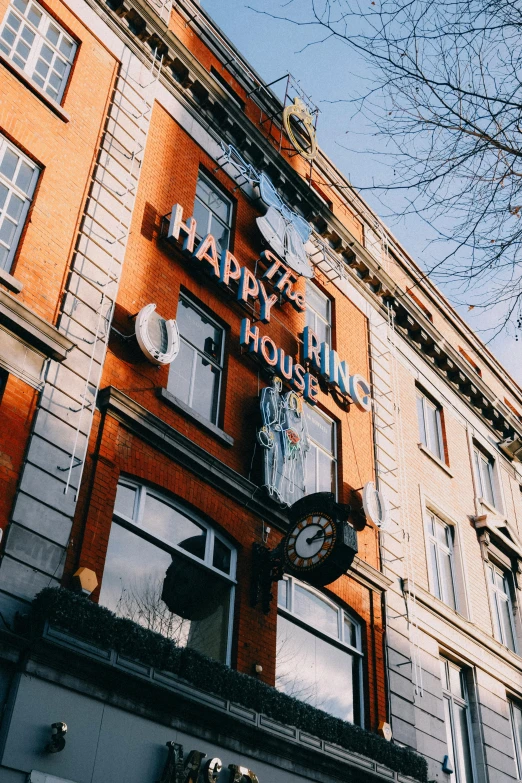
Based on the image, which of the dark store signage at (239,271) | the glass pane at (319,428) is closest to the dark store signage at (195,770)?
the glass pane at (319,428)

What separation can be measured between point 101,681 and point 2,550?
6.67ft

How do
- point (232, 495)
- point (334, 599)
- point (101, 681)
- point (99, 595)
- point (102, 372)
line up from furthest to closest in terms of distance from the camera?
point (334, 599) → point (232, 495) → point (102, 372) → point (99, 595) → point (101, 681)

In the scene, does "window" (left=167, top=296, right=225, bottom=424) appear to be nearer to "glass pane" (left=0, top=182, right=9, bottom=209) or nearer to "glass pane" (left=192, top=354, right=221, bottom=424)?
"glass pane" (left=192, top=354, right=221, bottom=424)

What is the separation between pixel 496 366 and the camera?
31547 mm

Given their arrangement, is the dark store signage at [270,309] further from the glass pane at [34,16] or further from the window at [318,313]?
the glass pane at [34,16]

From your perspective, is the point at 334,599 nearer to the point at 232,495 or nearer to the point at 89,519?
the point at 232,495

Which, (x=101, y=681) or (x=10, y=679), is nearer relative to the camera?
(x=10, y=679)

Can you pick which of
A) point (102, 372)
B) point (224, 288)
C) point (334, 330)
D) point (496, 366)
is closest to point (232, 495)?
point (102, 372)

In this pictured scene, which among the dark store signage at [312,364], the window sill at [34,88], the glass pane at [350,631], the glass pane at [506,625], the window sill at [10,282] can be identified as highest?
the window sill at [34,88]

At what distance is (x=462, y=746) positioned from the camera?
18.2 m

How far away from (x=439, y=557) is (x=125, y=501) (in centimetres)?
1092

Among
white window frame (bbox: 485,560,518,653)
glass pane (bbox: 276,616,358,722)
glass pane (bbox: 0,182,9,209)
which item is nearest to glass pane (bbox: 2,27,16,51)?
glass pane (bbox: 0,182,9,209)

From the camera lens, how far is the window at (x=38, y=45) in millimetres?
14539

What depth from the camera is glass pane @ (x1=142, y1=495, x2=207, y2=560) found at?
13055 millimetres
